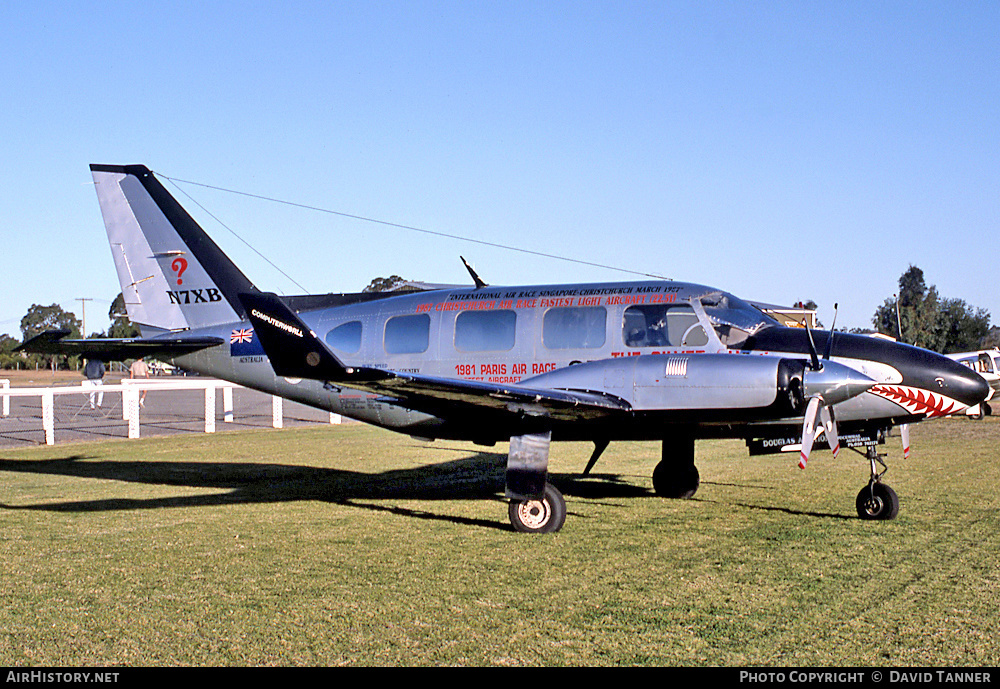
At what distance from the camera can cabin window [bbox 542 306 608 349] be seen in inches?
430

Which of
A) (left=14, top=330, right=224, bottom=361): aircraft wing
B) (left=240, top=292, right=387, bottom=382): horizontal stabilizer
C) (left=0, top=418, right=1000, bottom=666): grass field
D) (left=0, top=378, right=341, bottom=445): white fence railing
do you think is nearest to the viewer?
(left=0, top=418, right=1000, bottom=666): grass field

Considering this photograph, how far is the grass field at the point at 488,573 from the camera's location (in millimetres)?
5469

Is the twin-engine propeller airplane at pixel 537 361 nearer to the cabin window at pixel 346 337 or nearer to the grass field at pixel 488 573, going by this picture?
the cabin window at pixel 346 337

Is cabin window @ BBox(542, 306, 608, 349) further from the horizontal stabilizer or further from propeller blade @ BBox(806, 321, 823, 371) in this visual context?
the horizontal stabilizer

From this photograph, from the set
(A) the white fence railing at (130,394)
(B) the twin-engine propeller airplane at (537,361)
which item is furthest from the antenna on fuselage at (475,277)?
(A) the white fence railing at (130,394)

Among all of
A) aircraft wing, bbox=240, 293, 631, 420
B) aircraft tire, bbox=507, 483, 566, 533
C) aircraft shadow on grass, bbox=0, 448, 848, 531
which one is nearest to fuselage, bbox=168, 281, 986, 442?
aircraft wing, bbox=240, 293, 631, 420

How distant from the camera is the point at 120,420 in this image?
85.8 feet

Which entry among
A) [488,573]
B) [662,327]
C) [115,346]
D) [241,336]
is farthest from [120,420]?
[488,573]

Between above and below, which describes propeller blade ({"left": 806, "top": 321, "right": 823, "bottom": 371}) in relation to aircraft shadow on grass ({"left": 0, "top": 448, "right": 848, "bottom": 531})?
above

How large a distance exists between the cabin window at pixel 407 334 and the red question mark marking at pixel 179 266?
3.97 m

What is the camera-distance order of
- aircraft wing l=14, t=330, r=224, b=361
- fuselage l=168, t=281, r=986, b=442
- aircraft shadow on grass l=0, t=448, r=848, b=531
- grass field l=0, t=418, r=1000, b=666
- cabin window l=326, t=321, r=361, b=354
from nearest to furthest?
grass field l=0, t=418, r=1000, b=666
fuselage l=168, t=281, r=986, b=442
aircraft shadow on grass l=0, t=448, r=848, b=531
aircraft wing l=14, t=330, r=224, b=361
cabin window l=326, t=321, r=361, b=354

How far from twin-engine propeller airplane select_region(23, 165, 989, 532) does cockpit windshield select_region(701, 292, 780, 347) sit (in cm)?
3

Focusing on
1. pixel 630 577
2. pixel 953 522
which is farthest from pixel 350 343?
pixel 953 522

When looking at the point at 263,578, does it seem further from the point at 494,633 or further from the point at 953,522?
the point at 953,522
